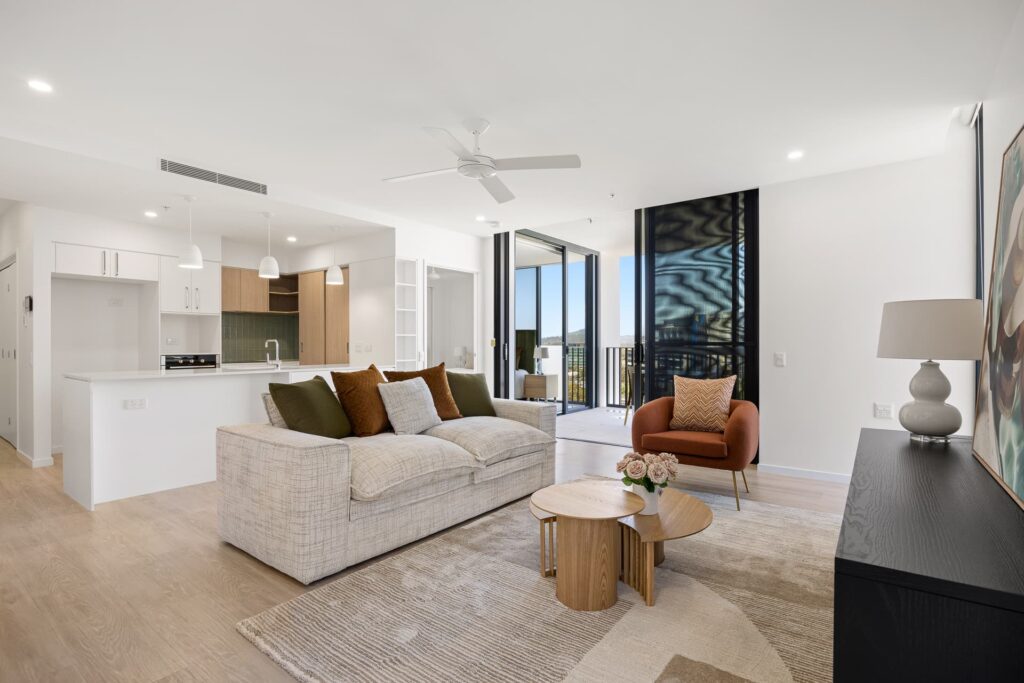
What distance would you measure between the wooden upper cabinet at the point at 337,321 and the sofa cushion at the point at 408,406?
326 cm

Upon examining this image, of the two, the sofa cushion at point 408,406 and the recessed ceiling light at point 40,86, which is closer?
the recessed ceiling light at point 40,86

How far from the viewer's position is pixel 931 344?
229cm

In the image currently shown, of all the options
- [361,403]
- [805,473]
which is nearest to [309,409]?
[361,403]

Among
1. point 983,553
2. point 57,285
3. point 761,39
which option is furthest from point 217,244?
point 983,553

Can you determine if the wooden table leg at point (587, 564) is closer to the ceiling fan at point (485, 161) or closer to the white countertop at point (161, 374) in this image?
the ceiling fan at point (485, 161)

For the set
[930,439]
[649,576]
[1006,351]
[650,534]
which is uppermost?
[1006,351]

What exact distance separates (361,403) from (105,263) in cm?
414

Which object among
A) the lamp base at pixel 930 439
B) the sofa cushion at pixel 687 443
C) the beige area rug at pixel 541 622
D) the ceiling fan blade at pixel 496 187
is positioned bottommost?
the beige area rug at pixel 541 622

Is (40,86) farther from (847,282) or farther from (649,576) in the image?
(847,282)

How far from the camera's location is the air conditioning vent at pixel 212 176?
4.03 meters

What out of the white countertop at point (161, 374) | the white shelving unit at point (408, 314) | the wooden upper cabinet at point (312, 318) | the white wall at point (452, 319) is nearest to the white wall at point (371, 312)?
the white shelving unit at point (408, 314)

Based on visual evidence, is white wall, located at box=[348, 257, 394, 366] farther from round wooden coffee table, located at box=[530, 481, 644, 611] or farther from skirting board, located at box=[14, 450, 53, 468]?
round wooden coffee table, located at box=[530, 481, 644, 611]

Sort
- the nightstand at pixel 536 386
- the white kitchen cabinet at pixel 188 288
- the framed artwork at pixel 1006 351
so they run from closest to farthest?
the framed artwork at pixel 1006 351, the white kitchen cabinet at pixel 188 288, the nightstand at pixel 536 386

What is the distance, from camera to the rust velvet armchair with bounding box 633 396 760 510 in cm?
356
